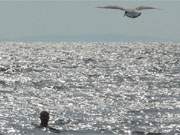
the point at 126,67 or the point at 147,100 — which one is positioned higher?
the point at 126,67

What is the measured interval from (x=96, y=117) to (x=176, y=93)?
17.7m

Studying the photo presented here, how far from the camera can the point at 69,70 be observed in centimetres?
9550

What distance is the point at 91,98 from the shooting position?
208 feet

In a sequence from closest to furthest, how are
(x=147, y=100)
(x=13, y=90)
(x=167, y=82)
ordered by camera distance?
(x=147, y=100)
(x=13, y=90)
(x=167, y=82)

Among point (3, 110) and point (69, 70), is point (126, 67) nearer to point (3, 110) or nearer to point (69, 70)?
point (69, 70)

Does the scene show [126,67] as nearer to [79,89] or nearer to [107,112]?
[79,89]

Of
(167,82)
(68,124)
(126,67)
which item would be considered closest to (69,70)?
(126,67)

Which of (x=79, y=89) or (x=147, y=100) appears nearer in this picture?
(x=147, y=100)

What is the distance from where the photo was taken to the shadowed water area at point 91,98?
158 ft

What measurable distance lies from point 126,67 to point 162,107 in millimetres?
46899

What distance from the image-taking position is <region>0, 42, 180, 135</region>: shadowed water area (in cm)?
4822

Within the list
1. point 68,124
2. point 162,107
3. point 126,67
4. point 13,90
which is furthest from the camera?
point 126,67

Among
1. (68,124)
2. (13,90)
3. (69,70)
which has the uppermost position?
(69,70)

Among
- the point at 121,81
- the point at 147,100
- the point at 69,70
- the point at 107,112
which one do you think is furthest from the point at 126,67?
the point at 107,112
